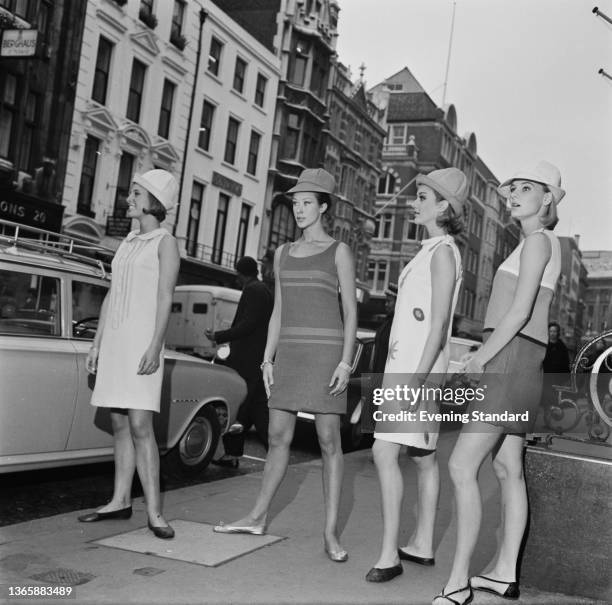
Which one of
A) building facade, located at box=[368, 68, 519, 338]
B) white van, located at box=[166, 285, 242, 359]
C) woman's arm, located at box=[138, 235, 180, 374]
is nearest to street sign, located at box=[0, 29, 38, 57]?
white van, located at box=[166, 285, 242, 359]

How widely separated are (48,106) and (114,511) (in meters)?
20.0

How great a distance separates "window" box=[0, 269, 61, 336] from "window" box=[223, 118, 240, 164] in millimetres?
28357

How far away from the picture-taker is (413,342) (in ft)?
13.2

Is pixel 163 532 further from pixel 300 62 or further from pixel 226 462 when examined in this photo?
pixel 300 62

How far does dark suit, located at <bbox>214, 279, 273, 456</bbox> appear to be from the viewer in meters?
7.14

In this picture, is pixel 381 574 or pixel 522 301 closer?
pixel 522 301

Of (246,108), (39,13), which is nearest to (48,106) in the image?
(39,13)

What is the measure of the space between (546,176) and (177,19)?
27441mm

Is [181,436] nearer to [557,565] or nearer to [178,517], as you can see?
[178,517]

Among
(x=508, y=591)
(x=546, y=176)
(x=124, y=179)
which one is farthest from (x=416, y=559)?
(x=124, y=179)

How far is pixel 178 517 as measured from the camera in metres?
5.05

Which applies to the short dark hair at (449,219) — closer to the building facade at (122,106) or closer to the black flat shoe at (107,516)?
the black flat shoe at (107,516)

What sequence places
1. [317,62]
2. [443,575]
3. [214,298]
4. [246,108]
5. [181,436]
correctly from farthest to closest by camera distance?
[317,62], [246,108], [214,298], [181,436], [443,575]

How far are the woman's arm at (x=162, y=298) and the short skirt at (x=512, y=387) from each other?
1.69m
